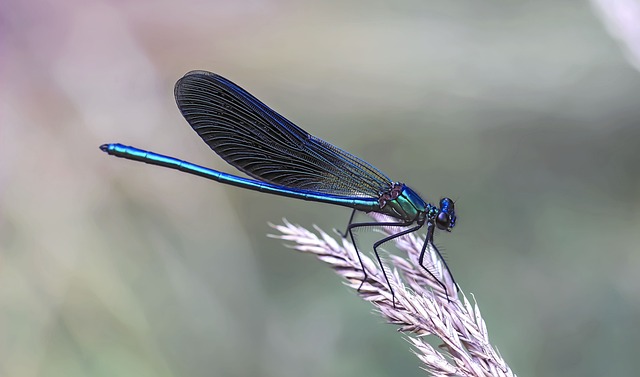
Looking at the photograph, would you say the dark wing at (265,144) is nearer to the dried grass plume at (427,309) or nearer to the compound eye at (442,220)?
the compound eye at (442,220)

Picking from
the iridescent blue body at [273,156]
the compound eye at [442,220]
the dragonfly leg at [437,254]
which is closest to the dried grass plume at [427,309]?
the dragonfly leg at [437,254]

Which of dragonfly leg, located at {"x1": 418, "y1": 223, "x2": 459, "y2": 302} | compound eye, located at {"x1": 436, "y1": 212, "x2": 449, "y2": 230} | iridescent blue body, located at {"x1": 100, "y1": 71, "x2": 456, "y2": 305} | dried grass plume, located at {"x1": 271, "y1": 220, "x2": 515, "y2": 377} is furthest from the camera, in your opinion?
iridescent blue body, located at {"x1": 100, "y1": 71, "x2": 456, "y2": 305}

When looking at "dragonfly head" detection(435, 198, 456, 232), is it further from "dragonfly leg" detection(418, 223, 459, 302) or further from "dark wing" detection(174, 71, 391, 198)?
"dark wing" detection(174, 71, 391, 198)

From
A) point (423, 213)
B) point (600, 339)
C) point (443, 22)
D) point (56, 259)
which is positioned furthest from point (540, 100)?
point (56, 259)

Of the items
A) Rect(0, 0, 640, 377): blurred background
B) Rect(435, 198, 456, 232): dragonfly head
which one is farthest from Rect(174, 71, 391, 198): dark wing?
Rect(0, 0, 640, 377): blurred background

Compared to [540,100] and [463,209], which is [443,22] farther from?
[463,209]

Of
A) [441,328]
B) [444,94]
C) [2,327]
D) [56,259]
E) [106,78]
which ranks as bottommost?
[2,327]

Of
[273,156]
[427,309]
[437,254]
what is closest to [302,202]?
[273,156]
